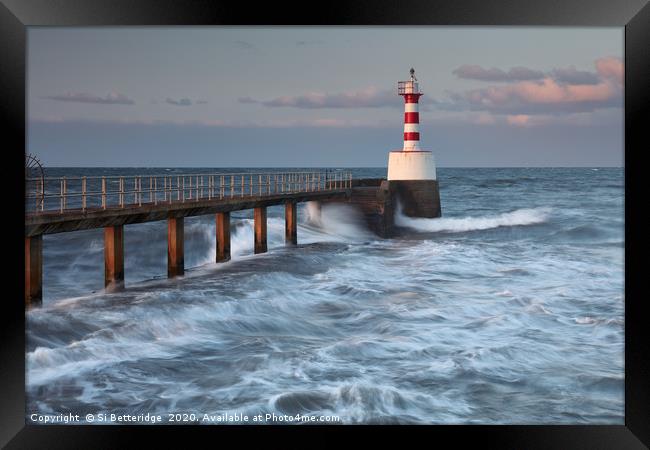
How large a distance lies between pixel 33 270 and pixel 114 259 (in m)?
2.16

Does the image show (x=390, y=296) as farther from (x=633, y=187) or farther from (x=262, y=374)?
(x=633, y=187)

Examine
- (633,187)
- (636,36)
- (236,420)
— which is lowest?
(236,420)

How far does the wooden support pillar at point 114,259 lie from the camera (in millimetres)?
12305

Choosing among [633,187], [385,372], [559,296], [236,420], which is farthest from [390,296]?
[633,187]

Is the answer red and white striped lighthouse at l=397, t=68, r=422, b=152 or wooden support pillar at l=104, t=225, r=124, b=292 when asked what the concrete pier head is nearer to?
red and white striped lighthouse at l=397, t=68, r=422, b=152

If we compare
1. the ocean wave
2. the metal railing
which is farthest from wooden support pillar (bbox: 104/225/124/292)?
the ocean wave

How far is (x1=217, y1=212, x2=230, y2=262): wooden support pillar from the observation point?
1587 cm

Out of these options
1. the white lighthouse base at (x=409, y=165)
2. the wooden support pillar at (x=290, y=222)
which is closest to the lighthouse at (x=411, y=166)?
the white lighthouse base at (x=409, y=165)

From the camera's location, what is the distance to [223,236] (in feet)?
53.0

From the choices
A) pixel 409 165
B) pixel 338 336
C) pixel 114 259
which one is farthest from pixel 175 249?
pixel 409 165

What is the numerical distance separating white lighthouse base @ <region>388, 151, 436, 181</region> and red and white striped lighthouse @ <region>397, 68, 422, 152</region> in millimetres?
197

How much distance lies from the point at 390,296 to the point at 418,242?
846 centimetres

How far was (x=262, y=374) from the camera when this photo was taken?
8.41 metres

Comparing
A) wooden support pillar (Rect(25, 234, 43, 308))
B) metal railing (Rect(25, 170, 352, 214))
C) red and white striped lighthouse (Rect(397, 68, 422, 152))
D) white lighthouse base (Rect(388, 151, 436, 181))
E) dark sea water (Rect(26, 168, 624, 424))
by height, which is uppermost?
red and white striped lighthouse (Rect(397, 68, 422, 152))
